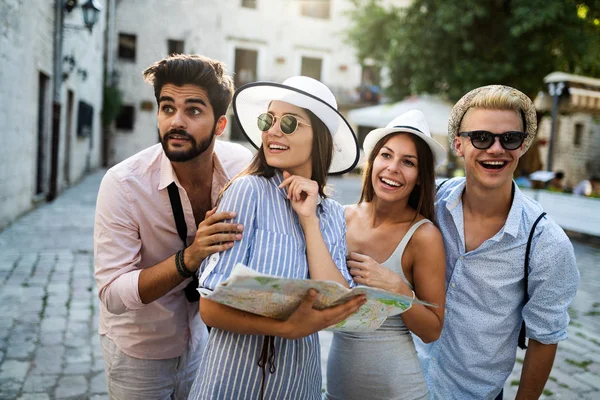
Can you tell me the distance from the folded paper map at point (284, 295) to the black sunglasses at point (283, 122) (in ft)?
2.08

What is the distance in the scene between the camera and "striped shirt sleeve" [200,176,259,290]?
166cm

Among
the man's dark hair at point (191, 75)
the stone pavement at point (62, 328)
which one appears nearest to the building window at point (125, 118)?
the stone pavement at point (62, 328)

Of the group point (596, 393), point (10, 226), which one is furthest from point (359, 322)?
point (10, 226)

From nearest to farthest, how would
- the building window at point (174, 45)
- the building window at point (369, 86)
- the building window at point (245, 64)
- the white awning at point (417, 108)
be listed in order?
the white awning at point (417, 108)
the building window at point (174, 45)
the building window at point (245, 64)
the building window at point (369, 86)

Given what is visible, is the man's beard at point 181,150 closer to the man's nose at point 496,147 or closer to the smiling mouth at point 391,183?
the smiling mouth at point 391,183

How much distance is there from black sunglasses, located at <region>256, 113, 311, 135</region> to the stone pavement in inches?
41.0

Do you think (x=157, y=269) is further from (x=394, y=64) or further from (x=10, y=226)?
(x=394, y=64)

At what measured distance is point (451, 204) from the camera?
251cm

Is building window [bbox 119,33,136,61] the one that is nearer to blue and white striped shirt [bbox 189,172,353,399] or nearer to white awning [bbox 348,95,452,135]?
white awning [bbox 348,95,452,135]

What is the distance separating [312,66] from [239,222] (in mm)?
28930

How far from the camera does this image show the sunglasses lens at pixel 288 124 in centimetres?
189

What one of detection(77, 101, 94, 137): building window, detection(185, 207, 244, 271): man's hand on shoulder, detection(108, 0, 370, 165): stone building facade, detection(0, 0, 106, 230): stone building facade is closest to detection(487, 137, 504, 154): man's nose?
detection(185, 207, 244, 271): man's hand on shoulder

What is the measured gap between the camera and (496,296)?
2357mm

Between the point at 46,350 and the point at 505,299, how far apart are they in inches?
148
